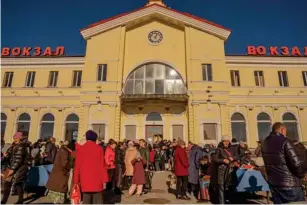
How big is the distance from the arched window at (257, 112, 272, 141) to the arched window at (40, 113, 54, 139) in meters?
19.4

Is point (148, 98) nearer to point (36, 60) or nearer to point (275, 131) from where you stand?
point (36, 60)

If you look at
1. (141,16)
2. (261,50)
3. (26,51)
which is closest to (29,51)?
(26,51)

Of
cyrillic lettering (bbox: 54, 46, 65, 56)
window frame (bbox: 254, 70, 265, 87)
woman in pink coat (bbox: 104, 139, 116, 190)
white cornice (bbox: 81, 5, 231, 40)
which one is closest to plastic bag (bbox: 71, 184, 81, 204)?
woman in pink coat (bbox: 104, 139, 116, 190)

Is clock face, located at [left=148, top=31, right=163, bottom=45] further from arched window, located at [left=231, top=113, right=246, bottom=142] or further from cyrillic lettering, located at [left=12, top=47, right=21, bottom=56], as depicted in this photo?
cyrillic lettering, located at [left=12, top=47, right=21, bottom=56]

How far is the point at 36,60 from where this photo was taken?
22703 millimetres

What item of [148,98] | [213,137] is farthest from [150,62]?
[213,137]

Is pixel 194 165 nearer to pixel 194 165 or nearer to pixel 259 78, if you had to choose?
pixel 194 165

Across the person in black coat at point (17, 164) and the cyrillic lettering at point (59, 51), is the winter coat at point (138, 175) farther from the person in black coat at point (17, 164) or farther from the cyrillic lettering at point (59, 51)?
the cyrillic lettering at point (59, 51)

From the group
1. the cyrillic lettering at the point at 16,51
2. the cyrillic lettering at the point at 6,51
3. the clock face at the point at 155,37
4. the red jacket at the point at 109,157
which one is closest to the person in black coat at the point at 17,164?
the red jacket at the point at 109,157

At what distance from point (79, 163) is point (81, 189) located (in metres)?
0.51

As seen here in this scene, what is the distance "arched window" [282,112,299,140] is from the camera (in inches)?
806

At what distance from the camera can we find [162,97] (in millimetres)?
19203

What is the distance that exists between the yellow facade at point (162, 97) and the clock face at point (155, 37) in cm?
38

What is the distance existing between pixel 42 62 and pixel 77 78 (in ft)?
13.0
